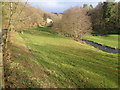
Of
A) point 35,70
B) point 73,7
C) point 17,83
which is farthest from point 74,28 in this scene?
point 17,83

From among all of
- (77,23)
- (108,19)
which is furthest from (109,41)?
(108,19)

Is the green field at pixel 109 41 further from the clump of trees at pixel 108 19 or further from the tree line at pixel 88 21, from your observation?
the clump of trees at pixel 108 19

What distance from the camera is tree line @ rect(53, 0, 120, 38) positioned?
1340 inches

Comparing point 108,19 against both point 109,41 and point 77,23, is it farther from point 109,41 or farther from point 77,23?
point 77,23

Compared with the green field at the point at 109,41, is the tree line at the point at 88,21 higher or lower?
higher

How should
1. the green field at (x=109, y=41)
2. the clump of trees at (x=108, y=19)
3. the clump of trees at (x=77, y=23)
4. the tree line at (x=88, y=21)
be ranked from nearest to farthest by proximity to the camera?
1. the green field at (x=109, y=41)
2. the clump of trees at (x=77, y=23)
3. the tree line at (x=88, y=21)
4. the clump of trees at (x=108, y=19)

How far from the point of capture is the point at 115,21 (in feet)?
169

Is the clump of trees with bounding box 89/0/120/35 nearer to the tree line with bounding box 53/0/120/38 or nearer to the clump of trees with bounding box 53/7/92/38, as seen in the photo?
the tree line with bounding box 53/0/120/38

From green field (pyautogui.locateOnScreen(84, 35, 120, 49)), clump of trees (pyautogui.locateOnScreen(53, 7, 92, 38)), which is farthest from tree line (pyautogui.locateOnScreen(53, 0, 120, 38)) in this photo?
green field (pyautogui.locateOnScreen(84, 35, 120, 49))

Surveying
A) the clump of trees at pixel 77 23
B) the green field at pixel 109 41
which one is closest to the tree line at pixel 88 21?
the clump of trees at pixel 77 23

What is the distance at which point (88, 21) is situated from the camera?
3444 centimetres

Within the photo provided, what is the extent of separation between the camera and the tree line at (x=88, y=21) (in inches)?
1340

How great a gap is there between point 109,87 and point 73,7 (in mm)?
33195

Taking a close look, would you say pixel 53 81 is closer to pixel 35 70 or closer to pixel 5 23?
pixel 35 70
